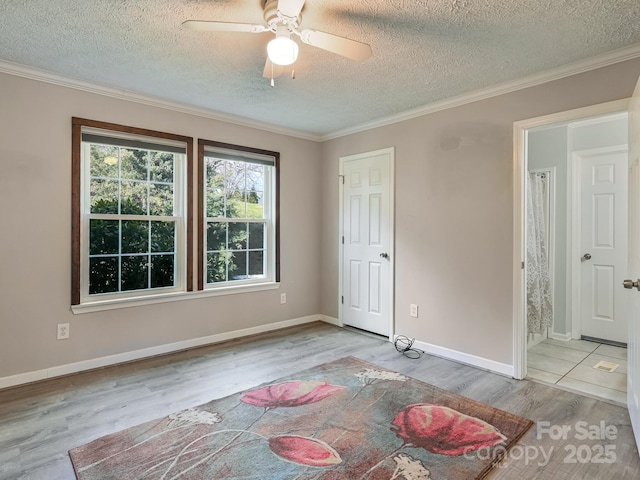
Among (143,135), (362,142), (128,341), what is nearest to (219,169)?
(143,135)

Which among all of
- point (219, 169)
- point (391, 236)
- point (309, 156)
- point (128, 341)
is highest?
point (309, 156)

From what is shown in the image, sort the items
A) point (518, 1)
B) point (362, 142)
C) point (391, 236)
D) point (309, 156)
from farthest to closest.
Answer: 1. point (309, 156)
2. point (362, 142)
3. point (391, 236)
4. point (518, 1)

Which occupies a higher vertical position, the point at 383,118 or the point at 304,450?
the point at 383,118

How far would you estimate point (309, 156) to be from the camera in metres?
4.64

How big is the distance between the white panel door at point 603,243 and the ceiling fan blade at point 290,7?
12.0ft

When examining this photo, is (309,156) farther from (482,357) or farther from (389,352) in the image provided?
(482,357)

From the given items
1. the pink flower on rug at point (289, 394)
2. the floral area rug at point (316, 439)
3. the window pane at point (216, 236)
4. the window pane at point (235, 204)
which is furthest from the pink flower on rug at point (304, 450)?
the window pane at point (235, 204)

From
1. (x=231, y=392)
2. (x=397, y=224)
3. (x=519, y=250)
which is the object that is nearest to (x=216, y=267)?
(x=231, y=392)

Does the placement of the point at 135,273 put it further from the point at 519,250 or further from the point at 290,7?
the point at 519,250

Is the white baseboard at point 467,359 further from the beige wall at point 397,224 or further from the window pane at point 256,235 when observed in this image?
the window pane at point 256,235

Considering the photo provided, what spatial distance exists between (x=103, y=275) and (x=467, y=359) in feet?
10.9

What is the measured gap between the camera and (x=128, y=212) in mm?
3318

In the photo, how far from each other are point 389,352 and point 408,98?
2.41 metres

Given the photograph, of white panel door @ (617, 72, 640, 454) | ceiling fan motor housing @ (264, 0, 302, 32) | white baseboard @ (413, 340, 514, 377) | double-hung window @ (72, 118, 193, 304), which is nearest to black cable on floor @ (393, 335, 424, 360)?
white baseboard @ (413, 340, 514, 377)
